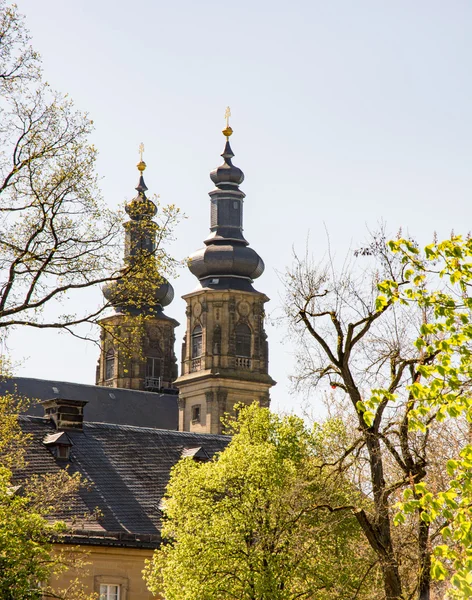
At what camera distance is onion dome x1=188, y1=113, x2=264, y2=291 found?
336 ft

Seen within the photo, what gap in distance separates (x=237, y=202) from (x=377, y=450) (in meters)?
81.2

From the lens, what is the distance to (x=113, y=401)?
10131 centimetres

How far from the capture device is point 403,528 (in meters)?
27.3

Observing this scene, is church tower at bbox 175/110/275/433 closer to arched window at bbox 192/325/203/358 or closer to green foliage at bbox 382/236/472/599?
arched window at bbox 192/325/203/358

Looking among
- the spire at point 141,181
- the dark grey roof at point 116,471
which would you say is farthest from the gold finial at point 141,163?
the dark grey roof at point 116,471

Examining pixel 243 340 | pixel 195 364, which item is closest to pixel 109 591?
pixel 243 340

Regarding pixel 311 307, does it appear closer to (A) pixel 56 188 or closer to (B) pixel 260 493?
(A) pixel 56 188

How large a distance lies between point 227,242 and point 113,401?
14638mm

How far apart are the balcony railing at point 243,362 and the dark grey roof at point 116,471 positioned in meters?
52.4

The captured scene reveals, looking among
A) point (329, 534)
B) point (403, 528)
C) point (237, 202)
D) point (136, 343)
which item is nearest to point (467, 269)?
point (136, 343)

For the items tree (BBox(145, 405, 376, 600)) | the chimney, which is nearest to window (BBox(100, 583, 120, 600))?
tree (BBox(145, 405, 376, 600))

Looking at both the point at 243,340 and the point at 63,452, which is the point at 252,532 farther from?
the point at 243,340

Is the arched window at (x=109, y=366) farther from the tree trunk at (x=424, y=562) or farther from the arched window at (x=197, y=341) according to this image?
the tree trunk at (x=424, y=562)

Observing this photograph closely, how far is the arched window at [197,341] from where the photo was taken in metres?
104
